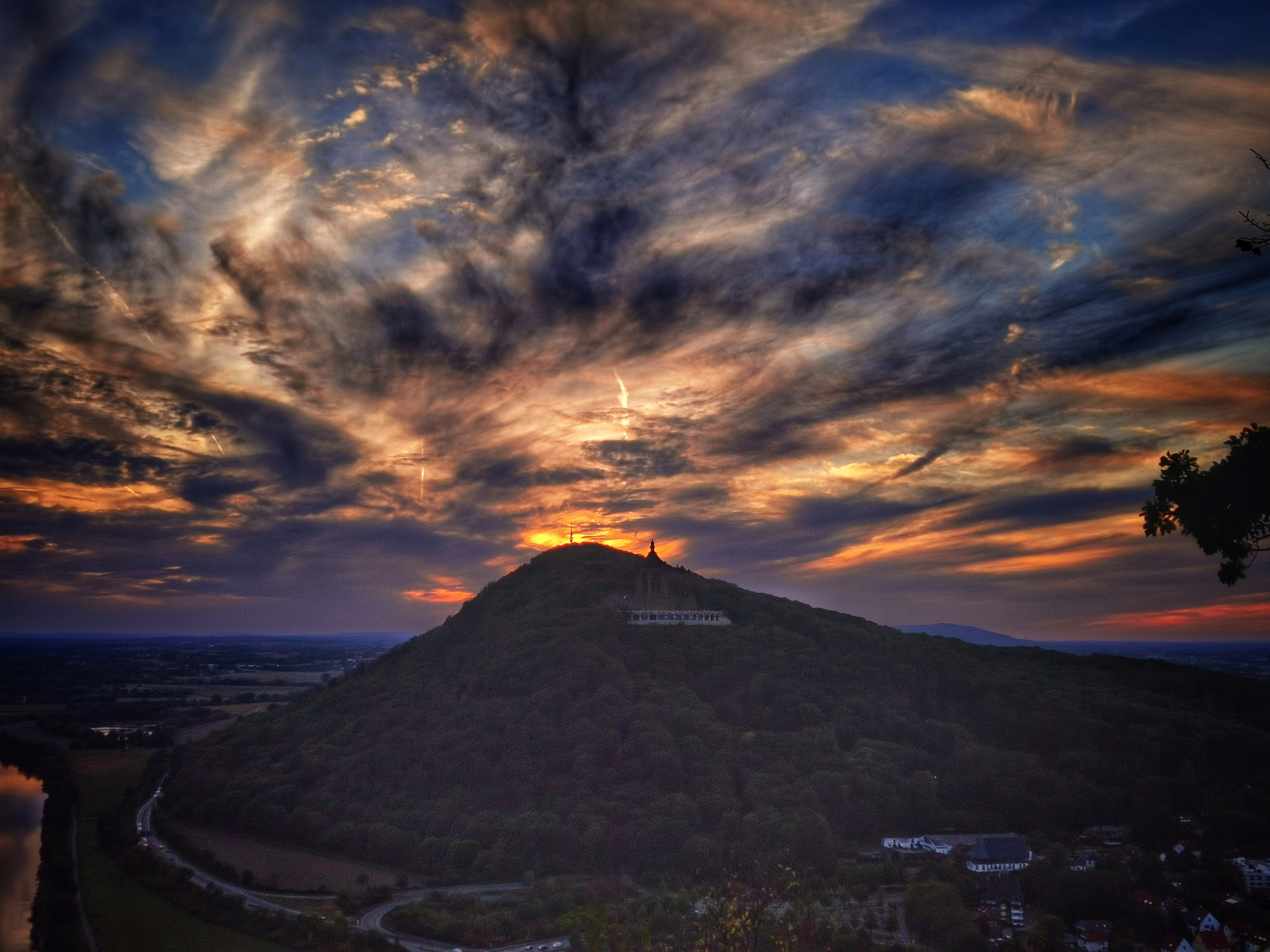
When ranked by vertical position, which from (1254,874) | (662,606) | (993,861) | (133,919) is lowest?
(133,919)

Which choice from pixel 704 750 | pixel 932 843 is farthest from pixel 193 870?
pixel 932 843

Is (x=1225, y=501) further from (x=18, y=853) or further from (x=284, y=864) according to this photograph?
(x=18, y=853)

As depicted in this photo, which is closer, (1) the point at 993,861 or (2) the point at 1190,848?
(1) the point at 993,861

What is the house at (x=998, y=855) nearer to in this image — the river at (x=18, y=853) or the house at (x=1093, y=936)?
the house at (x=1093, y=936)

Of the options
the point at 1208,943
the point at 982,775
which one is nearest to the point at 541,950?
the point at 1208,943

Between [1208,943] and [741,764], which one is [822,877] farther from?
[1208,943]
